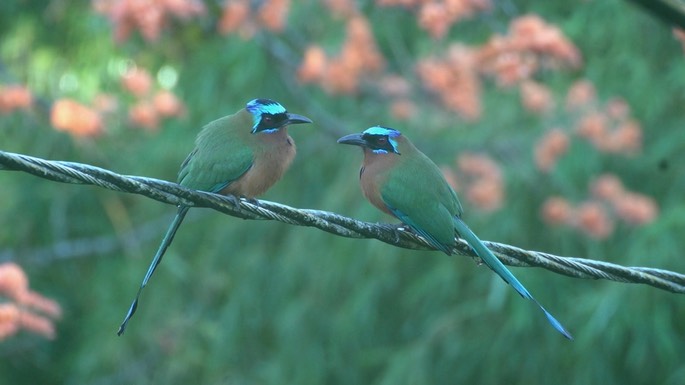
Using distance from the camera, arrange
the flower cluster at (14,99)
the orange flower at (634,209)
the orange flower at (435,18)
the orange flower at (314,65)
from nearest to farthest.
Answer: the orange flower at (634,209) < the orange flower at (435,18) < the flower cluster at (14,99) < the orange flower at (314,65)

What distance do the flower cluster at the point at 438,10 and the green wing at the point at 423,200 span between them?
11.1ft

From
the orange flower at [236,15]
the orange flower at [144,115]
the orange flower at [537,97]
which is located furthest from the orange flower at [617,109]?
the orange flower at [144,115]

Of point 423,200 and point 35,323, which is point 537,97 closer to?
point 35,323

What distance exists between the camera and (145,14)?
7.72 m

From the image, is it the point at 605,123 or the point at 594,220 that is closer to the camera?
the point at 594,220

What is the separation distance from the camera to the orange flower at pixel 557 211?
7.82 m

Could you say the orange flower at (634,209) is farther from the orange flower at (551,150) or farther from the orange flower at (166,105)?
the orange flower at (166,105)

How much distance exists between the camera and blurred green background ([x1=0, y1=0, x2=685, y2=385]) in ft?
25.5

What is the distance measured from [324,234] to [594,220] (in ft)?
7.19

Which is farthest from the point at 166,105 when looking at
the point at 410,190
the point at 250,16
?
the point at 410,190

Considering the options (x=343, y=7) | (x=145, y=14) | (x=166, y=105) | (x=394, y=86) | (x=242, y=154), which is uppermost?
(x=343, y=7)

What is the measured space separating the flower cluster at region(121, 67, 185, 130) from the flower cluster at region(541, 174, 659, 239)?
2.74 meters

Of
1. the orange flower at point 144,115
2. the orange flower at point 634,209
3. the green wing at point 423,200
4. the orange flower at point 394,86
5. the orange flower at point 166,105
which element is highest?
the orange flower at point 394,86

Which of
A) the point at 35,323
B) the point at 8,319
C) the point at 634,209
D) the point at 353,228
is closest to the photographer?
the point at 353,228
